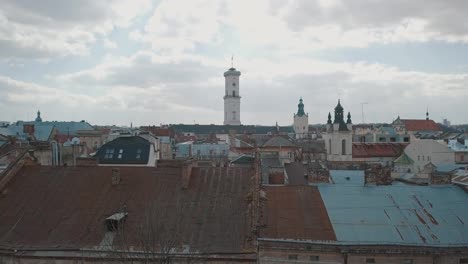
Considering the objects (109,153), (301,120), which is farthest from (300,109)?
(109,153)

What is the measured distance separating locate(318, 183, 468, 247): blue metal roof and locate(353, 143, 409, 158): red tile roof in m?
57.9

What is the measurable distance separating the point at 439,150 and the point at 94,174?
5800cm

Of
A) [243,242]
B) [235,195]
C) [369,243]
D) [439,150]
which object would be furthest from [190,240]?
[439,150]

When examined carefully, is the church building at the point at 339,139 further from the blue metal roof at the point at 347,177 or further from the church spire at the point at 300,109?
the church spire at the point at 300,109

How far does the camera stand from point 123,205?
88.1 ft

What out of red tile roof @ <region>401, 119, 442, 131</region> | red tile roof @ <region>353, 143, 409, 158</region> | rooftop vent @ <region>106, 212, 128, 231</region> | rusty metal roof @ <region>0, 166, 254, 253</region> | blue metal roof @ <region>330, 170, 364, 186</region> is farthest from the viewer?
red tile roof @ <region>401, 119, 442, 131</region>

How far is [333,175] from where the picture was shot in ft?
108

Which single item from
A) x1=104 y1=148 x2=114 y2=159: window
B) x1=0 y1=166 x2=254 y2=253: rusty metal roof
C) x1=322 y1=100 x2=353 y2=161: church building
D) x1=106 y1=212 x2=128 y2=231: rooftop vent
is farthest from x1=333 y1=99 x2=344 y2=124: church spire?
x1=106 y1=212 x2=128 y2=231: rooftop vent

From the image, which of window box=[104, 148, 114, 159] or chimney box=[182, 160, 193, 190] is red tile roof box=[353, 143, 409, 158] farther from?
chimney box=[182, 160, 193, 190]

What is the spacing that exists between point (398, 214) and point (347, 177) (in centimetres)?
628

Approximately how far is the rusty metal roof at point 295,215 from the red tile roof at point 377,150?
60.6m

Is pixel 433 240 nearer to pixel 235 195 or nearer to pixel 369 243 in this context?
pixel 369 243

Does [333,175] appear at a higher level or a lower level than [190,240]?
higher

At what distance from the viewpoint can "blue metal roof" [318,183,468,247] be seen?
24.1 meters
